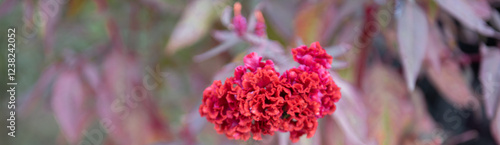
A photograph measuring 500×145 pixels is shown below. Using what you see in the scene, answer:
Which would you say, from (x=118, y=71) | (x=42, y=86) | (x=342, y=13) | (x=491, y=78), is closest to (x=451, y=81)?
(x=491, y=78)

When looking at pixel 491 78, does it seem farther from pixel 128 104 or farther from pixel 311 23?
pixel 128 104

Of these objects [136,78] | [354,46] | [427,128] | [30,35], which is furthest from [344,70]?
[30,35]

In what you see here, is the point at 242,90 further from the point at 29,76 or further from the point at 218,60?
the point at 29,76

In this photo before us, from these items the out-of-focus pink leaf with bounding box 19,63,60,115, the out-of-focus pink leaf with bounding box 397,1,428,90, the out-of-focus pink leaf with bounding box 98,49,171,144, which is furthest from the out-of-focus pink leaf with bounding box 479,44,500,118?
the out-of-focus pink leaf with bounding box 19,63,60,115

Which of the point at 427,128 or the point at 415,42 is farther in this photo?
the point at 427,128

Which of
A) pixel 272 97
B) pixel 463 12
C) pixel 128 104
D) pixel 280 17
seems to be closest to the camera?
pixel 272 97

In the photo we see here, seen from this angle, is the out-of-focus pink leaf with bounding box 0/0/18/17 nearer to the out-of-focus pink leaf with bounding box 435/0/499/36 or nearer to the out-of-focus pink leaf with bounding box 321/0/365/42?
the out-of-focus pink leaf with bounding box 321/0/365/42

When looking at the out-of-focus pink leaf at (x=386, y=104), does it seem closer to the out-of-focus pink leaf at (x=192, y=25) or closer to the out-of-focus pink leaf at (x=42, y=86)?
the out-of-focus pink leaf at (x=192, y=25)
